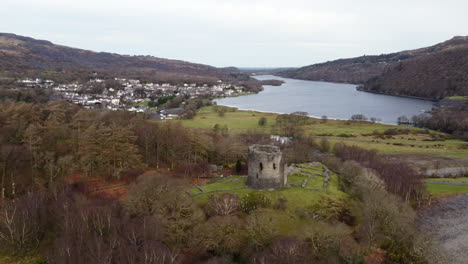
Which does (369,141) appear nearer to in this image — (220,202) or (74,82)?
(220,202)

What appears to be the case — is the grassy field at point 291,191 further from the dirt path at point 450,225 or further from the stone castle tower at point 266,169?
the dirt path at point 450,225

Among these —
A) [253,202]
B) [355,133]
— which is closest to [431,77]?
[355,133]

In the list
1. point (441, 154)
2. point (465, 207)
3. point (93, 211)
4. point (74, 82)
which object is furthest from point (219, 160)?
point (74, 82)

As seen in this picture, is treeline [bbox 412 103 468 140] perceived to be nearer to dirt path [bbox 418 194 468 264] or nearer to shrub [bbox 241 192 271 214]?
dirt path [bbox 418 194 468 264]

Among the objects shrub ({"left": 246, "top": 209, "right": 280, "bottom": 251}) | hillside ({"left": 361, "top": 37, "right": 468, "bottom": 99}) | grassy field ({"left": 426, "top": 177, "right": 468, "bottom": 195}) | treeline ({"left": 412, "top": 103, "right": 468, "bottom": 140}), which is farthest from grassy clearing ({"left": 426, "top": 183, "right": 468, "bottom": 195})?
hillside ({"left": 361, "top": 37, "right": 468, "bottom": 99})

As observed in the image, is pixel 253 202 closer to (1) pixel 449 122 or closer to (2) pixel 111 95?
(1) pixel 449 122

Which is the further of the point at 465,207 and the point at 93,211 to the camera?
the point at 465,207
